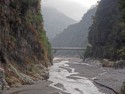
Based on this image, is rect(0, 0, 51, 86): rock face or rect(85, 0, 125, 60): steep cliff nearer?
rect(0, 0, 51, 86): rock face

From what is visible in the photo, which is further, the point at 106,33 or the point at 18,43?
the point at 106,33

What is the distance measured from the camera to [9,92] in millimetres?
49688

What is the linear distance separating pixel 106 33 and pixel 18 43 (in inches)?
3415

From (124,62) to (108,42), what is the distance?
39.4 meters

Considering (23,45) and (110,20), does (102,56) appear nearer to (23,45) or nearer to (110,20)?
(110,20)

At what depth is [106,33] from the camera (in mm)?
156000

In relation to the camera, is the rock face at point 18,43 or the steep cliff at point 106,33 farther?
the steep cliff at point 106,33

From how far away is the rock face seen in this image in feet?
206

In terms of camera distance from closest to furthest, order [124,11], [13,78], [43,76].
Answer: [124,11], [13,78], [43,76]

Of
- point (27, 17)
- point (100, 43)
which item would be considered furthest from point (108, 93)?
point (100, 43)

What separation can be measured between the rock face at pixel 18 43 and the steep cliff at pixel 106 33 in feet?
183

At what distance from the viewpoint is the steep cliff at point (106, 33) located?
453 ft

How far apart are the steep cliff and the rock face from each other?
55735 millimetres

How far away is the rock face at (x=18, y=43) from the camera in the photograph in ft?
206
